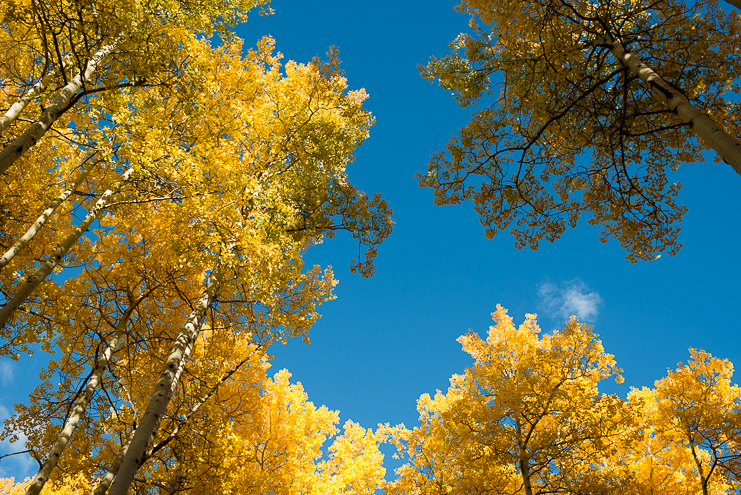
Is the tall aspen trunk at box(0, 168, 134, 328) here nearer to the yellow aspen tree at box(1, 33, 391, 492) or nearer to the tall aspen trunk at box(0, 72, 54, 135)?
the yellow aspen tree at box(1, 33, 391, 492)

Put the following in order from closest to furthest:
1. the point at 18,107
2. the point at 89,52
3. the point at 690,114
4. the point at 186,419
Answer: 1. the point at 690,114
2. the point at 89,52
3. the point at 18,107
4. the point at 186,419

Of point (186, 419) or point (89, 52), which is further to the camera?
point (186, 419)

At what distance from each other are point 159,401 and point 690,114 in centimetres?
633

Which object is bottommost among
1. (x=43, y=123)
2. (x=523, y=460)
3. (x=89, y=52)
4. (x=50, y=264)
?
(x=50, y=264)

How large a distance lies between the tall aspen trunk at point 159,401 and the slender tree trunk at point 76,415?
2.00m

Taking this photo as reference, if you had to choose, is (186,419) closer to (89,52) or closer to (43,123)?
(43,123)

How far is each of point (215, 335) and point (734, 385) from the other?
1244cm

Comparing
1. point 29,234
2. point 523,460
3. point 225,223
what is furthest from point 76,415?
point 523,460

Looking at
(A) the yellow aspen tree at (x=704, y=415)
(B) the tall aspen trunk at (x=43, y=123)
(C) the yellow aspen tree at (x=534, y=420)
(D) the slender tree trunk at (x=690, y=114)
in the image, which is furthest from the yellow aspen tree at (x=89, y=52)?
(A) the yellow aspen tree at (x=704, y=415)

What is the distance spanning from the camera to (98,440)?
6.96 meters

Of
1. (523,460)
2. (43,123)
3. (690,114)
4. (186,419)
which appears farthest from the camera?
(523,460)

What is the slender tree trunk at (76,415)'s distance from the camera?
476 centimetres

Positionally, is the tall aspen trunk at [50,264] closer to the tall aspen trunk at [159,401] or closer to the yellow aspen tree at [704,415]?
the tall aspen trunk at [159,401]

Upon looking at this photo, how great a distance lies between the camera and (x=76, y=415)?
5.62m
